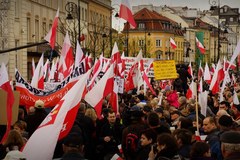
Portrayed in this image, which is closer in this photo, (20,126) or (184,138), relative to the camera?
(184,138)

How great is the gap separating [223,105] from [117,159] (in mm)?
5894

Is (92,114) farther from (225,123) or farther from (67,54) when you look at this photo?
(67,54)

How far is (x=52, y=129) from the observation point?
913cm

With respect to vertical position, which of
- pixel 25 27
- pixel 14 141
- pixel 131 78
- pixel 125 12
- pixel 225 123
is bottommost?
pixel 14 141

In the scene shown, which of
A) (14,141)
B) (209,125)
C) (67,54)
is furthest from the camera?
(67,54)

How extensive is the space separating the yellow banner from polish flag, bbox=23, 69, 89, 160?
49.1ft

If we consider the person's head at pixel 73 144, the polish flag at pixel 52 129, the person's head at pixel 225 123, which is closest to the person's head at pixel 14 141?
the polish flag at pixel 52 129

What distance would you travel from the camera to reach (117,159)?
32.6ft

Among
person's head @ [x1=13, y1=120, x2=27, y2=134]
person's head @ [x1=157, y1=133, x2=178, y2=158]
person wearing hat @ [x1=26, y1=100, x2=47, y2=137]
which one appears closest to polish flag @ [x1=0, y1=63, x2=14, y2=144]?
person's head @ [x1=13, y1=120, x2=27, y2=134]

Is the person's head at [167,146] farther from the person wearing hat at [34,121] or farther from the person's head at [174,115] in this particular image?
the person's head at [174,115]

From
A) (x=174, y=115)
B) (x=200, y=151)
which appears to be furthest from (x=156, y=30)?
(x=200, y=151)

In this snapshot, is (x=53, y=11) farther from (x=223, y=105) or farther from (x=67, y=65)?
(x=223, y=105)

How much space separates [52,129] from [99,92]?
14.9 ft

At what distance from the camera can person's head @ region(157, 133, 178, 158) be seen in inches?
331
